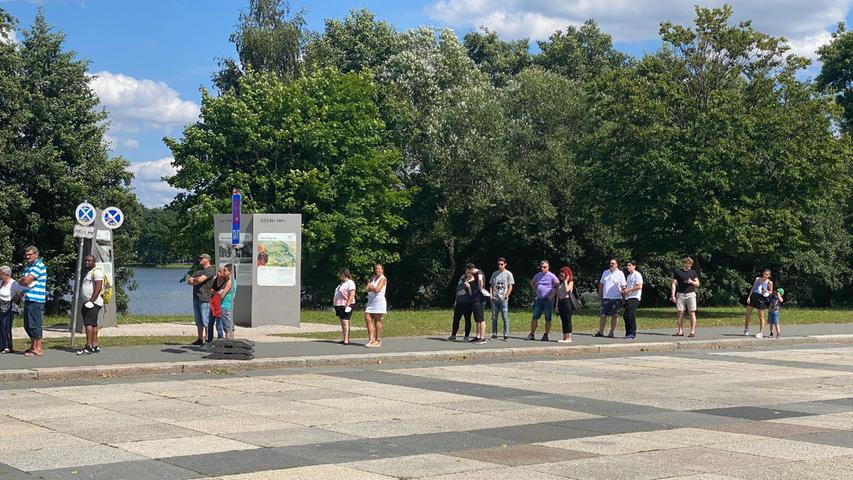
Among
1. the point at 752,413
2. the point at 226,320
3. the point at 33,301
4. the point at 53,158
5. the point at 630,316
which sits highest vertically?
the point at 53,158

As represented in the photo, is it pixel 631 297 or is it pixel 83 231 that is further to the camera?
pixel 631 297

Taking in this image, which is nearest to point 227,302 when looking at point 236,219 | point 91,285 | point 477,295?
point 236,219

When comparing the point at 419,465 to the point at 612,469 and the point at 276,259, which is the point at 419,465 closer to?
the point at 612,469

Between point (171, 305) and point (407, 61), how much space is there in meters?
18.3

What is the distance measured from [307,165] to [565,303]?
25.4 meters

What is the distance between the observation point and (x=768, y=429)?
11188mm

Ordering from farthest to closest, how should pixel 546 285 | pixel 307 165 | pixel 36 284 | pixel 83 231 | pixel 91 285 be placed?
pixel 307 165
pixel 546 285
pixel 83 231
pixel 91 285
pixel 36 284

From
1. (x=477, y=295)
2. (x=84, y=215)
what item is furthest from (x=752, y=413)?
(x=84, y=215)

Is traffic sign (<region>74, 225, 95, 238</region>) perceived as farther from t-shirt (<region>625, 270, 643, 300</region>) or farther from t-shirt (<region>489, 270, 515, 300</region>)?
t-shirt (<region>625, 270, 643, 300</region>)

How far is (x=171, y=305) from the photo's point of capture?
186 ft

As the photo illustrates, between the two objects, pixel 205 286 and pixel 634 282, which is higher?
pixel 634 282

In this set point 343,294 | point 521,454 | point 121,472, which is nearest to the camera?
point 121,472

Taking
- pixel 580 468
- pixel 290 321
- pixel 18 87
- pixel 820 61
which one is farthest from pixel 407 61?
pixel 580 468

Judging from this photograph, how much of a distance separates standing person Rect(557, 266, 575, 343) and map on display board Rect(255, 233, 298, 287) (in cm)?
679
